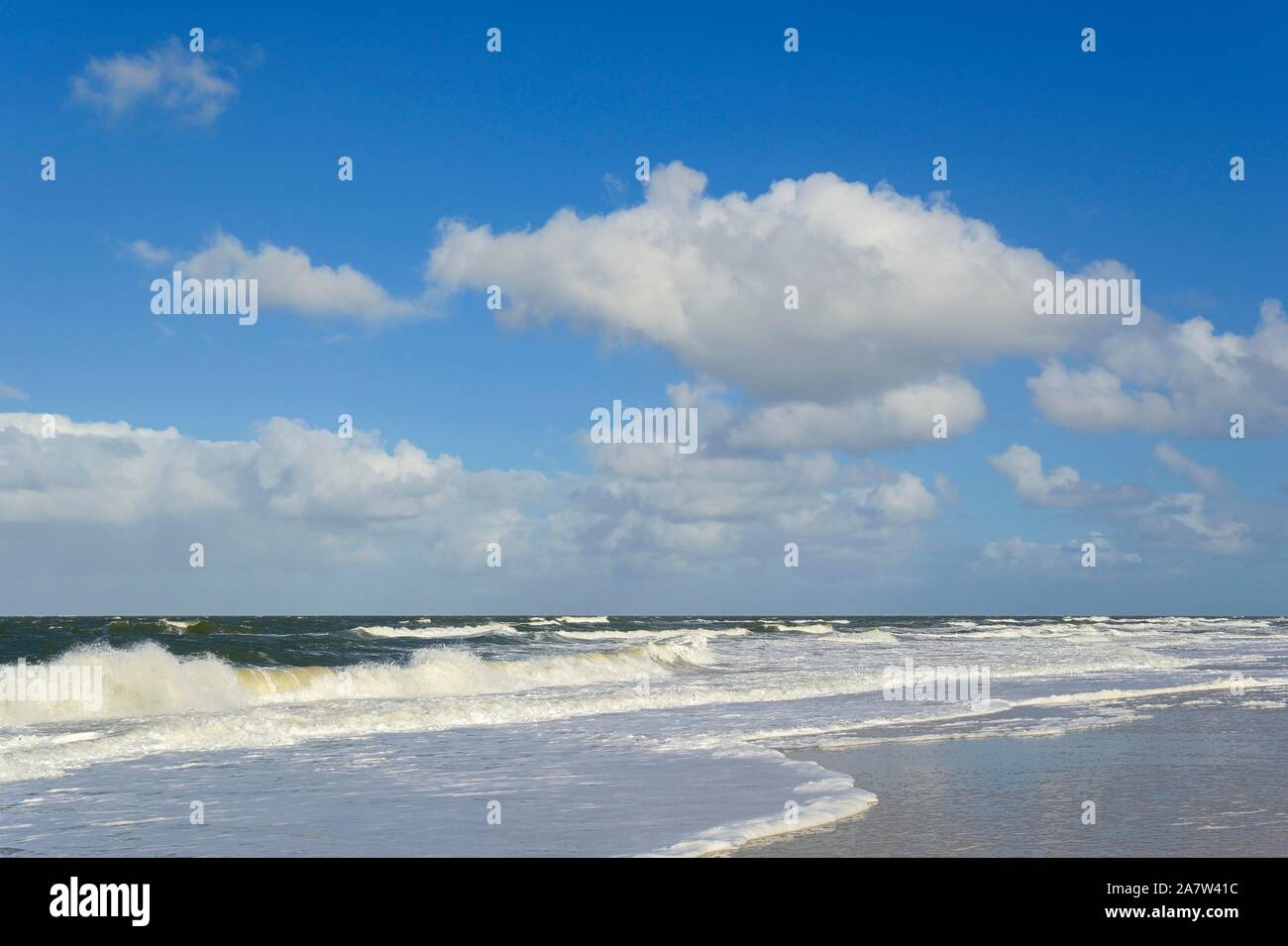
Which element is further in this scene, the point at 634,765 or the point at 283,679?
the point at 283,679

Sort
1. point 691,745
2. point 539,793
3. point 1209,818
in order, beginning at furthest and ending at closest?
point 691,745 < point 539,793 < point 1209,818

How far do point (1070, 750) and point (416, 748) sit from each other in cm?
997

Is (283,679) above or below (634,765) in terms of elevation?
below

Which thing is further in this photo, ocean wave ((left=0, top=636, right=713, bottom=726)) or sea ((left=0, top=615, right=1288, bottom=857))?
ocean wave ((left=0, top=636, right=713, bottom=726))

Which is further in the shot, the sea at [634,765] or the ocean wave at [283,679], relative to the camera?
the ocean wave at [283,679]
